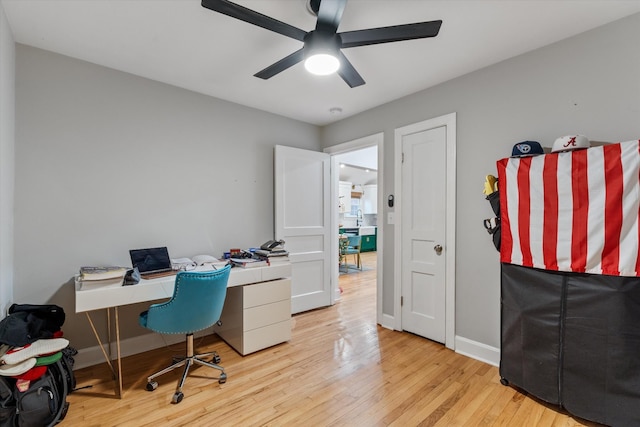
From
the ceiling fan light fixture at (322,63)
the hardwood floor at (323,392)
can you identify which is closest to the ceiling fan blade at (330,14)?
the ceiling fan light fixture at (322,63)

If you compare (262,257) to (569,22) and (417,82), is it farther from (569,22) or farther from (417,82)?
(569,22)

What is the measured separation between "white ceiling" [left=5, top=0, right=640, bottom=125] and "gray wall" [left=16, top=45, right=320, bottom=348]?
0.22 m

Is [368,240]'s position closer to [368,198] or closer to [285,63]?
[368,198]

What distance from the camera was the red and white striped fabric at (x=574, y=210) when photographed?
62.1 inches

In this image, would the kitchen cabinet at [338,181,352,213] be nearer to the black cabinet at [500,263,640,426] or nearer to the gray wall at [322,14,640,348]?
the gray wall at [322,14,640,348]

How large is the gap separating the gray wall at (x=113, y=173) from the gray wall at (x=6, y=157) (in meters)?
0.11

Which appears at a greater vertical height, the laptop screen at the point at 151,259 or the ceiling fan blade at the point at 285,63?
the ceiling fan blade at the point at 285,63

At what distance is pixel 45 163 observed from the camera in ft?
7.29

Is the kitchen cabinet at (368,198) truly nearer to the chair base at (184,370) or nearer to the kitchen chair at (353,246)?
the kitchen chair at (353,246)

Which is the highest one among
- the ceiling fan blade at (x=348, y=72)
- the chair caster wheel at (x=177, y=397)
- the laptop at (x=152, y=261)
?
the ceiling fan blade at (x=348, y=72)

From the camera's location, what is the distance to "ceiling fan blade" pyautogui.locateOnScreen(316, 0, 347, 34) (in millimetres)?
1390

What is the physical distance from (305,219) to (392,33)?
8.06 ft

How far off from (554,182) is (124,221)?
3.27 meters

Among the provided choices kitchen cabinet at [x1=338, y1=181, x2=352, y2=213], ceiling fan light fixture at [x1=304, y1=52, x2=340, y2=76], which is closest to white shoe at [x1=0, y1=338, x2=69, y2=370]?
ceiling fan light fixture at [x1=304, y1=52, x2=340, y2=76]
